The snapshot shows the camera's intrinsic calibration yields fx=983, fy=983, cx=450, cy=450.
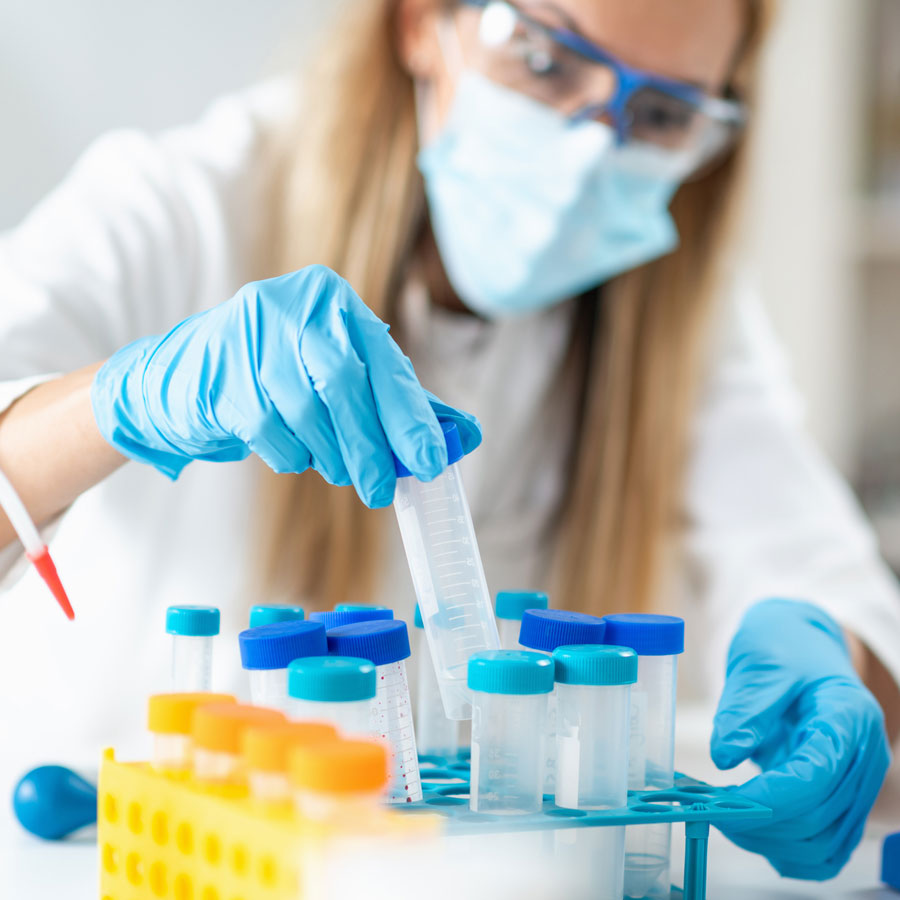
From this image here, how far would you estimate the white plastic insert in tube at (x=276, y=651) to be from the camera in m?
0.61

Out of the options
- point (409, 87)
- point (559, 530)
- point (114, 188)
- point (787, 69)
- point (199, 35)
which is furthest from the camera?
point (787, 69)

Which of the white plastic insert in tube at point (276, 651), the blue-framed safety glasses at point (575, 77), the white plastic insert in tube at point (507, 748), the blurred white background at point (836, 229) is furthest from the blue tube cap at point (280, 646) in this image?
the blurred white background at point (836, 229)

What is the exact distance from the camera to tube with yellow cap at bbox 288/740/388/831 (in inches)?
16.2

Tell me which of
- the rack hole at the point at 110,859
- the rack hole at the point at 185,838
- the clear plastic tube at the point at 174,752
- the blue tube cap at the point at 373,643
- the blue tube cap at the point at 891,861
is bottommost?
the blue tube cap at the point at 891,861

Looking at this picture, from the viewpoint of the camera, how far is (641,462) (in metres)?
1.44

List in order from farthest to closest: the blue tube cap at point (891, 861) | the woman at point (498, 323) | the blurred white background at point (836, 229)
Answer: the blurred white background at point (836, 229) < the woman at point (498, 323) < the blue tube cap at point (891, 861)

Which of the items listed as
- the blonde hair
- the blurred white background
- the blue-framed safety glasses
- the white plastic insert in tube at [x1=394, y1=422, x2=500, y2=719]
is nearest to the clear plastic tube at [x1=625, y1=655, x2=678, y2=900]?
the white plastic insert in tube at [x1=394, y1=422, x2=500, y2=719]

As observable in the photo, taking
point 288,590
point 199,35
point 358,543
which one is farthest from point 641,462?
point 199,35

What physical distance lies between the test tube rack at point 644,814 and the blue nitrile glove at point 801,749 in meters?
0.03

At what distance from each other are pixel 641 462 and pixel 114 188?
81 cm

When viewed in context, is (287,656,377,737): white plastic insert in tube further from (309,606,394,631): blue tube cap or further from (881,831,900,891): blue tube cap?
(881,831,900,891): blue tube cap

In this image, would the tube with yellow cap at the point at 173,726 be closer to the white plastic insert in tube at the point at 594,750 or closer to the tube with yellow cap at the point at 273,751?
the tube with yellow cap at the point at 273,751

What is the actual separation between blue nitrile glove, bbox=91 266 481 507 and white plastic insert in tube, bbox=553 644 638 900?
0.16 m

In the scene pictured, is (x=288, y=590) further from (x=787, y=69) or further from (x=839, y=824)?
(x=787, y=69)
